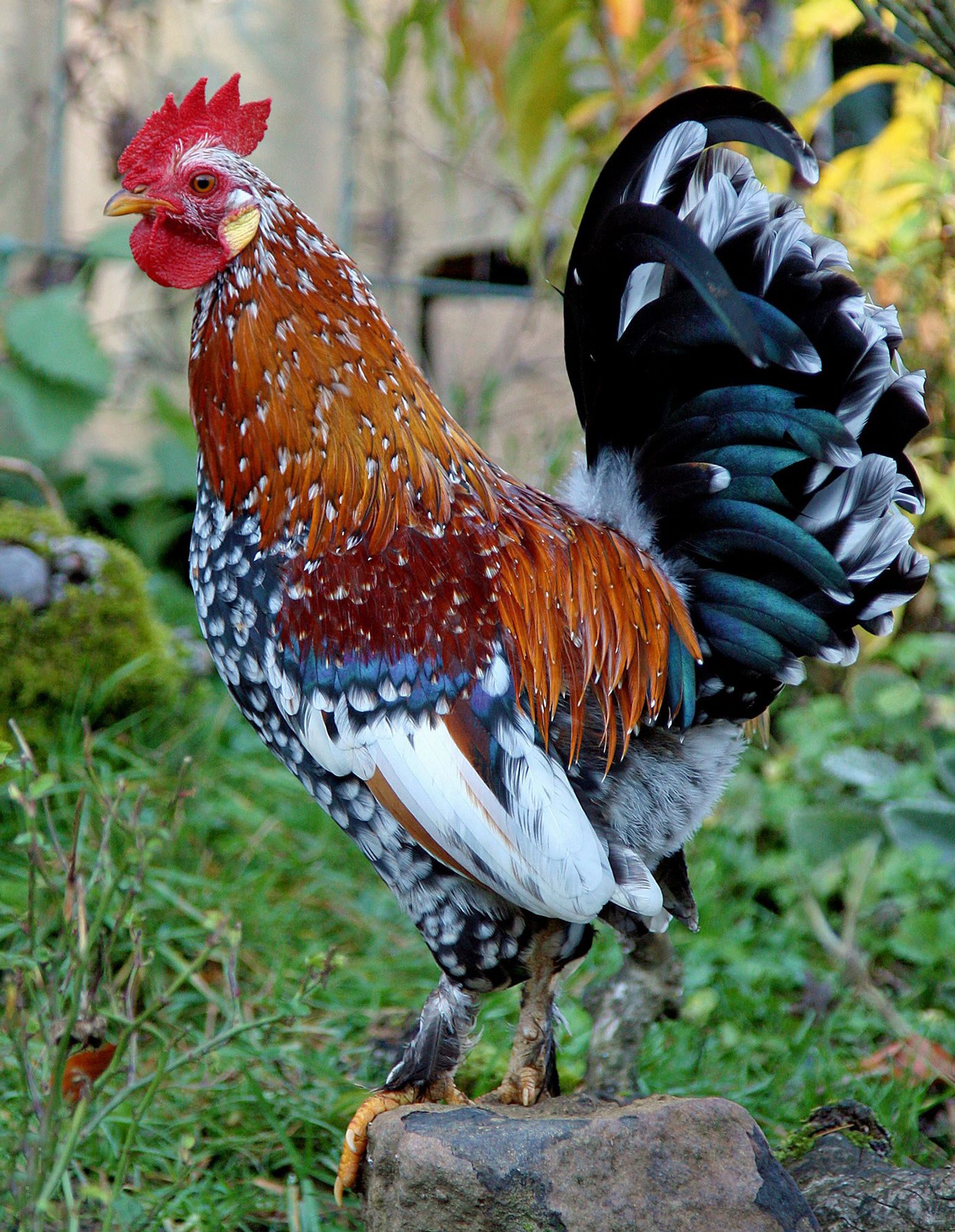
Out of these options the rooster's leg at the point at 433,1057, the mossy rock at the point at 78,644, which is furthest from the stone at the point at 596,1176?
the mossy rock at the point at 78,644

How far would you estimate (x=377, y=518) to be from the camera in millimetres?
2268

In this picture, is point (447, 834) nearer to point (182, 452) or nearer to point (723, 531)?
point (723, 531)

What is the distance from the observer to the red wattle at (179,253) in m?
2.29

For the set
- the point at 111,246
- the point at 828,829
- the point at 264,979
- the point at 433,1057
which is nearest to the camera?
the point at 433,1057

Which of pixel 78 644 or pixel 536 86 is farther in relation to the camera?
pixel 536 86

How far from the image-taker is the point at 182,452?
567 centimetres

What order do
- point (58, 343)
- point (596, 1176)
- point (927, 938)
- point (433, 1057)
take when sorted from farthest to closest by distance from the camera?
point (58, 343), point (927, 938), point (433, 1057), point (596, 1176)

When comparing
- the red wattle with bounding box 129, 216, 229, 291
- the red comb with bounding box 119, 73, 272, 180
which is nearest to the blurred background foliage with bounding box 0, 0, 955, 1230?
the red wattle with bounding box 129, 216, 229, 291

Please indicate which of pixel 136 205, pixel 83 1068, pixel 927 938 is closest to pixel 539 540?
pixel 136 205

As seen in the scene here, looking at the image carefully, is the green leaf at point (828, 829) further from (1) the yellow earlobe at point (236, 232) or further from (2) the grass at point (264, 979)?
(1) the yellow earlobe at point (236, 232)

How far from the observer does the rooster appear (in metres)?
2.11

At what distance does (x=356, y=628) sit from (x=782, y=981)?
234 centimetres

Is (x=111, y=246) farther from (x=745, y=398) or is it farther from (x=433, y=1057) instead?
(x=433, y=1057)

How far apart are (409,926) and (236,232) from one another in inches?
96.0
